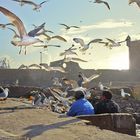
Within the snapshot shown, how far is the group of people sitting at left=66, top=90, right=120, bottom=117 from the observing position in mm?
9891

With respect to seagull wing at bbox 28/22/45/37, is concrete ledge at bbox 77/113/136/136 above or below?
below

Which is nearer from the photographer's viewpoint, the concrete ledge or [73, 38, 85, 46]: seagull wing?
the concrete ledge

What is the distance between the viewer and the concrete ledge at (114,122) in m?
8.80

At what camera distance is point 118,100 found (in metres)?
A: 23.3

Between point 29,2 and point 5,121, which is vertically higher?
point 29,2

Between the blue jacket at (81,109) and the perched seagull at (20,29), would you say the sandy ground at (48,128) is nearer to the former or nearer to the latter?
the blue jacket at (81,109)

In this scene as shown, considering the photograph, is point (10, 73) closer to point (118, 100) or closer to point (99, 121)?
point (118, 100)

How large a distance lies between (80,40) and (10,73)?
24.9m

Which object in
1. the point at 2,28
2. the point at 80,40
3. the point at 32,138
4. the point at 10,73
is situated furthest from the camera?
the point at 10,73

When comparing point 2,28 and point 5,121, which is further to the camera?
point 2,28

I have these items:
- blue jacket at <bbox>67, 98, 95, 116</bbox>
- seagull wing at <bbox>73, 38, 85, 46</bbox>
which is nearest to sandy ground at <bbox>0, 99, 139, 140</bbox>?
blue jacket at <bbox>67, 98, 95, 116</bbox>

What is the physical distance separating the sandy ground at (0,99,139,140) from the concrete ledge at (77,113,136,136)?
0.42 meters

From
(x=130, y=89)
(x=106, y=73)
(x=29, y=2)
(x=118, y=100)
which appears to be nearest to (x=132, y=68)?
(x=106, y=73)

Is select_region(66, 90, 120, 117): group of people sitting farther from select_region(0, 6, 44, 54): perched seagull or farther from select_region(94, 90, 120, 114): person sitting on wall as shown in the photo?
select_region(0, 6, 44, 54): perched seagull
